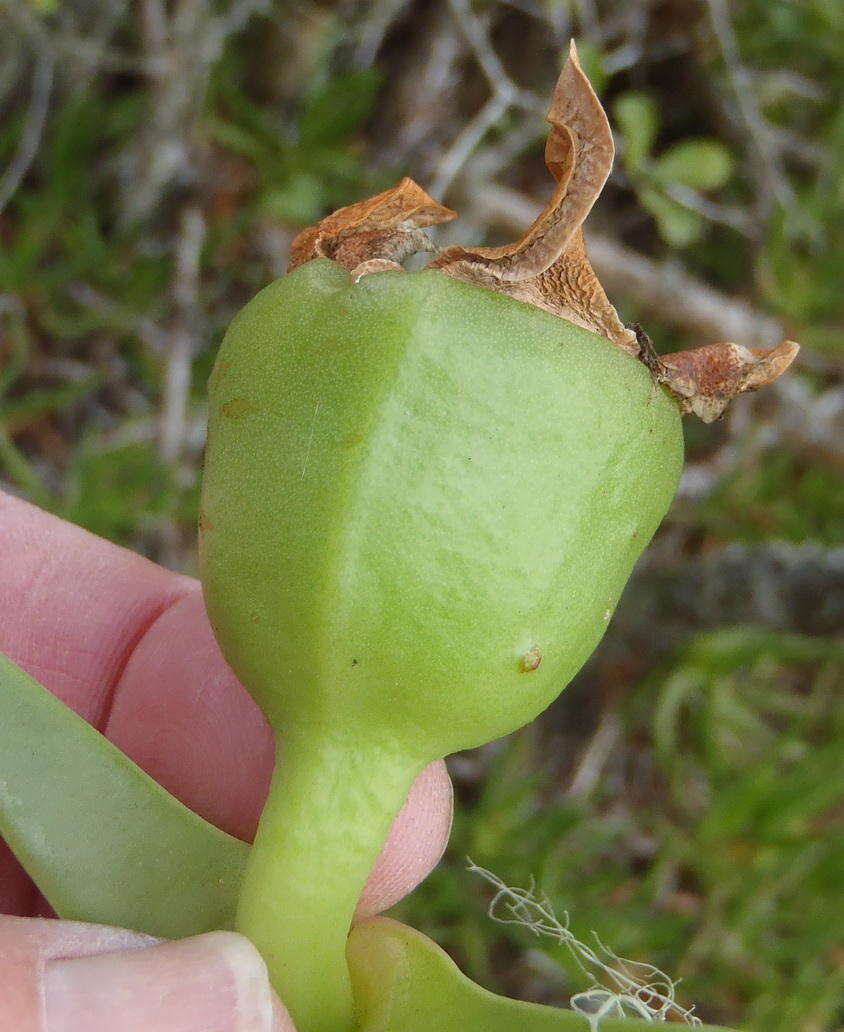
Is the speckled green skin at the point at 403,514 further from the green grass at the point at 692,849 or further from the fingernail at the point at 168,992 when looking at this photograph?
the green grass at the point at 692,849

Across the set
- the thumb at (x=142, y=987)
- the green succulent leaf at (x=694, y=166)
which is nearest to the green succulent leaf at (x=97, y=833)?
the thumb at (x=142, y=987)

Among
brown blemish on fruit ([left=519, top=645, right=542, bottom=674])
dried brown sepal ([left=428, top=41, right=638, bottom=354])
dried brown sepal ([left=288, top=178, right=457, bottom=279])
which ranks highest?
dried brown sepal ([left=428, top=41, right=638, bottom=354])

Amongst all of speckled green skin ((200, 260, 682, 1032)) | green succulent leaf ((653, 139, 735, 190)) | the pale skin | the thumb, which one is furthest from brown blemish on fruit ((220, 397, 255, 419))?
green succulent leaf ((653, 139, 735, 190))

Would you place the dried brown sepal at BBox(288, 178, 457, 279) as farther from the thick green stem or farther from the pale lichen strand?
the thick green stem

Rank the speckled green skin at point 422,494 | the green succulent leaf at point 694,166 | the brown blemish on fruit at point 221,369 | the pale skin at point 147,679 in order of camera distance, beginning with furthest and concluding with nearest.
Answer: the green succulent leaf at point 694,166 < the pale skin at point 147,679 < the brown blemish on fruit at point 221,369 < the speckled green skin at point 422,494

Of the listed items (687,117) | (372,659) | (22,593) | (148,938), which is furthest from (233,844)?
(687,117)

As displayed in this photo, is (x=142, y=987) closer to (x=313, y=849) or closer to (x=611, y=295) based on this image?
(x=313, y=849)

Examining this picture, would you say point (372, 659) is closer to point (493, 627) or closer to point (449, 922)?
point (493, 627)
